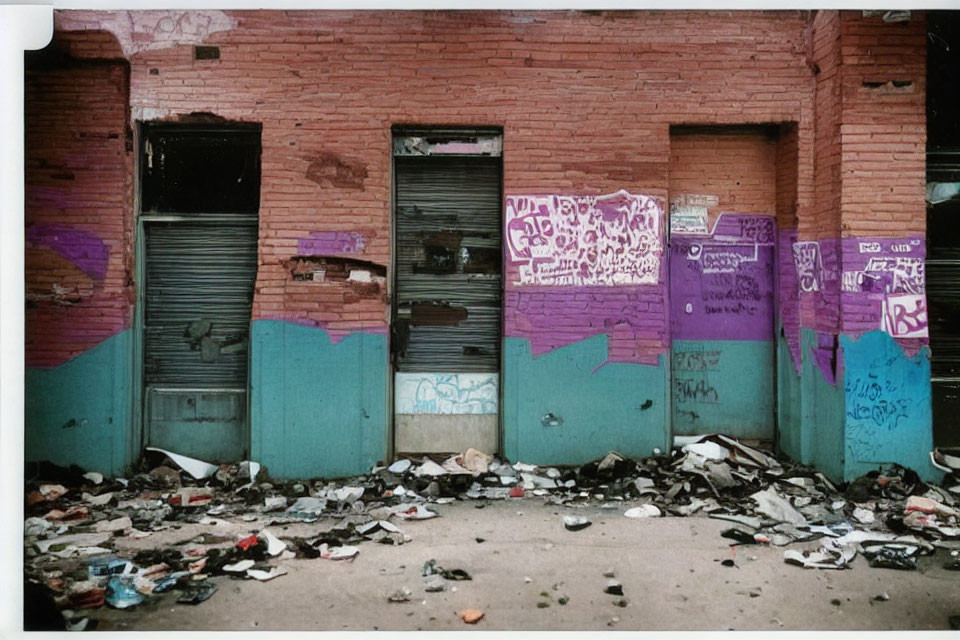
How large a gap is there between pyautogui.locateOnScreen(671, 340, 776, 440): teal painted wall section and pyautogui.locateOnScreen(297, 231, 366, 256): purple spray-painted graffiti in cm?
310

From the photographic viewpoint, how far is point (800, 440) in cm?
677

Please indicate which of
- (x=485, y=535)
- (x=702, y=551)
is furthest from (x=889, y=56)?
(x=485, y=535)

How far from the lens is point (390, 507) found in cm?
600

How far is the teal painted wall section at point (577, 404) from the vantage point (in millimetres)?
6652

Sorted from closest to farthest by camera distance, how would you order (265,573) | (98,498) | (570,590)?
(570,590) → (265,573) → (98,498)

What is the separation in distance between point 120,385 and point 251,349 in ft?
3.84

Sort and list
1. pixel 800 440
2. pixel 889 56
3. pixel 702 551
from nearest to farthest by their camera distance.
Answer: pixel 702 551, pixel 889 56, pixel 800 440

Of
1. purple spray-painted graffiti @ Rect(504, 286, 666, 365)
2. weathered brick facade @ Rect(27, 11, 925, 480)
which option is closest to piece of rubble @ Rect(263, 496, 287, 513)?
weathered brick facade @ Rect(27, 11, 925, 480)

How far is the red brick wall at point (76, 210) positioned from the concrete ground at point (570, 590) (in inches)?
86.5

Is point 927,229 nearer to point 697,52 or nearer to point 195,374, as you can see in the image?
point 697,52

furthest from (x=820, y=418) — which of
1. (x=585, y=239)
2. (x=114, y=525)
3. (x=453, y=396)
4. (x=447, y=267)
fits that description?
(x=114, y=525)

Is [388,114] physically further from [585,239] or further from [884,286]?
[884,286]

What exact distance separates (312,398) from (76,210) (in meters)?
2.60

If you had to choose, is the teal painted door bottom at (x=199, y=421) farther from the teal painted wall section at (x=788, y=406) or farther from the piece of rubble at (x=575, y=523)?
the teal painted wall section at (x=788, y=406)
